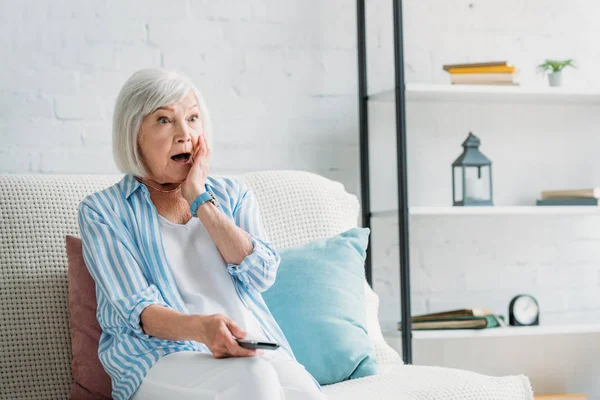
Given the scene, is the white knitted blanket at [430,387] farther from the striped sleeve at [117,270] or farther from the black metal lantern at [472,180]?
the black metal lantern at [472,180]

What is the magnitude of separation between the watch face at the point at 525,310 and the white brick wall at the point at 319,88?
13 centimetres

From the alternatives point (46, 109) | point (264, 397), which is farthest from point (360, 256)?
point (46, 109)

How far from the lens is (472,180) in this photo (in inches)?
111

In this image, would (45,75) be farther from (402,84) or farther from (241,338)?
(241,338)

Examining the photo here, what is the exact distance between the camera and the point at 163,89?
6.10ft

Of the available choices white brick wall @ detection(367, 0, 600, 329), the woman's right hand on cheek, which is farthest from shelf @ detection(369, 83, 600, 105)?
the woman's right hand on cheek

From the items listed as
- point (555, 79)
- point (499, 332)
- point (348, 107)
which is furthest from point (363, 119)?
point (499, 332)

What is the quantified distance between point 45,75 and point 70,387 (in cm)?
105

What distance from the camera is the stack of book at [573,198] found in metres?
2.86

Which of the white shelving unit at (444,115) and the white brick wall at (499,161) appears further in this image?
the white brick wall at (499,161)

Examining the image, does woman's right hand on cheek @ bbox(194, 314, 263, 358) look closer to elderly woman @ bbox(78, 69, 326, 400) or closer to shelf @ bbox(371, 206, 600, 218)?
elderly woman @ bbox(78, 69, 326, 400)

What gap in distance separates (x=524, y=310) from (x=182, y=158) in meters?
1.56

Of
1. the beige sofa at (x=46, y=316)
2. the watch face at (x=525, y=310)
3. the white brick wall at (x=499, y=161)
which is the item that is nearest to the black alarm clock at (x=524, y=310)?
the watch face at (x=525, y=310)

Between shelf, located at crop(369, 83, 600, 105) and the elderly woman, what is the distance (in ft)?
3.15
